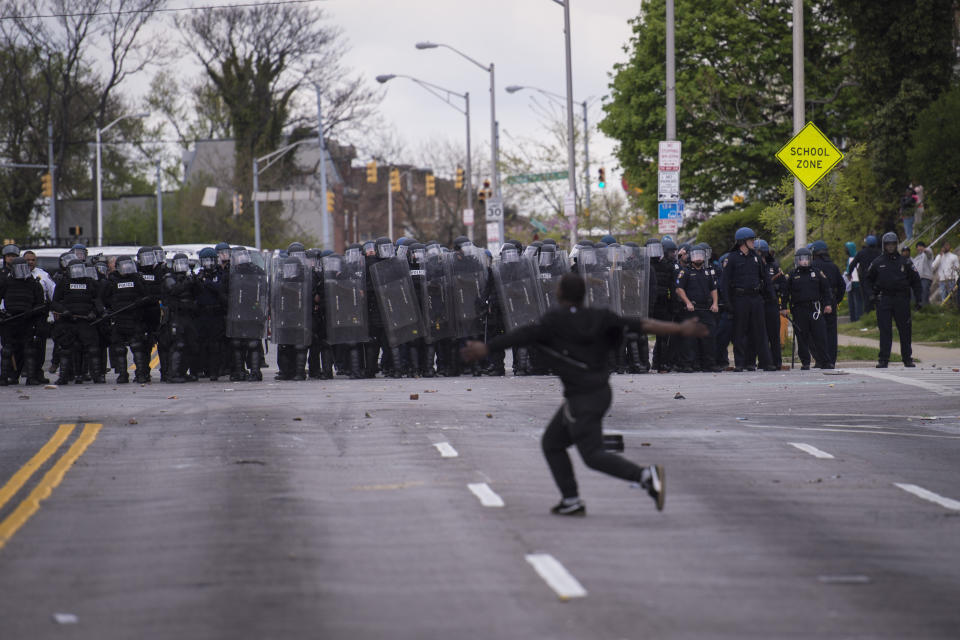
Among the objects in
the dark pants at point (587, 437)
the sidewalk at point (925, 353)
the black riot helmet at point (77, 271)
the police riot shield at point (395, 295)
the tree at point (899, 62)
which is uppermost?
the tree at point (899, 62)

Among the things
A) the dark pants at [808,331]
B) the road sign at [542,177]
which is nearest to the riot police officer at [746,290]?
the dark pants at [808,331]

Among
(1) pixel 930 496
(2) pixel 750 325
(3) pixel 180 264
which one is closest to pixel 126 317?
(3) pixel 180 264

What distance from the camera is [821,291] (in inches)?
884

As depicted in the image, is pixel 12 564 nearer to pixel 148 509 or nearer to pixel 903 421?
pixel 148 509

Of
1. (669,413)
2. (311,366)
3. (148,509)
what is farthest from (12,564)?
(311,366)

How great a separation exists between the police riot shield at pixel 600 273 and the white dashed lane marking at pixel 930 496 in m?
11.2

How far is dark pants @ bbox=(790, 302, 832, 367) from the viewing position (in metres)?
22.5

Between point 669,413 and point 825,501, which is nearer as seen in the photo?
point 825,501

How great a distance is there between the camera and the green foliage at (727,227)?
1925 inches

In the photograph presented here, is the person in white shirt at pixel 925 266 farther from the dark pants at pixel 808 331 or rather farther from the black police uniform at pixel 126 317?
the black police uniform at pixel 126 317

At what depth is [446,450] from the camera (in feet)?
41.4

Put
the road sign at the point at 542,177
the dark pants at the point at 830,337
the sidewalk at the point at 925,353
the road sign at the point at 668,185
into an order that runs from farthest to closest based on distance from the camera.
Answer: the road sign at the point at 542,177 < the road sign at the point at 668,185 < the sidewalk at the point at 925,353 < the dark pants at the point at 830,337

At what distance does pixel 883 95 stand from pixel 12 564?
3565cm

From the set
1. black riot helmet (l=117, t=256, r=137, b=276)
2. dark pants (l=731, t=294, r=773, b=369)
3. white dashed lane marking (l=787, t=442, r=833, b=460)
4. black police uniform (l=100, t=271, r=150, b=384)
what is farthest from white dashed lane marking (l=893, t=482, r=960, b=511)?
black riot helmet (l=117, t=256, r=137, b=276)
